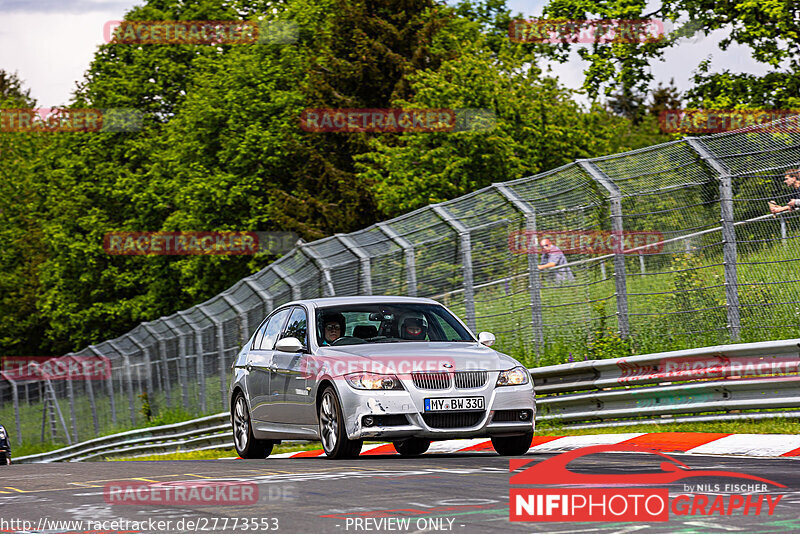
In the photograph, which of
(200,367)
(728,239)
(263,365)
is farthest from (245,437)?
(200,367)

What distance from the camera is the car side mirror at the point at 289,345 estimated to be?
12469 millimetres

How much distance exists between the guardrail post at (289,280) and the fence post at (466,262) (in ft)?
16.5

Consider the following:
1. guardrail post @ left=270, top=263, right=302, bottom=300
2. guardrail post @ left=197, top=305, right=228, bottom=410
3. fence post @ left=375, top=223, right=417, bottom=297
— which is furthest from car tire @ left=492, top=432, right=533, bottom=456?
guardrail post @ left=197, top=305, right=228, bottom=410

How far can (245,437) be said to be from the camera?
14.3m

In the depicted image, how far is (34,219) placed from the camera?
64.0 metres

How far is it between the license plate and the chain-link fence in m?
3.18

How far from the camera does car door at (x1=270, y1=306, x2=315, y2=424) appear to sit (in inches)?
489

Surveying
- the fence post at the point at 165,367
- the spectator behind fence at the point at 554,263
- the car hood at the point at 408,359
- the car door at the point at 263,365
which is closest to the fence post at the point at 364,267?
the spectator behind fence at the point at 554,263

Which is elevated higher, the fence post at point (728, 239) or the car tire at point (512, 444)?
the fence post at point (728, 239)

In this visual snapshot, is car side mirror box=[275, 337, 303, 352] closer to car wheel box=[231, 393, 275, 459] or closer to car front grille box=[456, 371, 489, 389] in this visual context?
car wheel box=[231, 393, 275, 459]

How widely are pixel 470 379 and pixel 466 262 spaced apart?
5.13m

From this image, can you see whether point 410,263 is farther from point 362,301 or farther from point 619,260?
point 362,301

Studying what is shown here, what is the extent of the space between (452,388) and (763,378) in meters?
2.80

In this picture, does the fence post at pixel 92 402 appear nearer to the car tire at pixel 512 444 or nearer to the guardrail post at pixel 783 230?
the car tire at pixel 512 444
